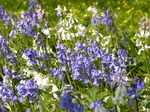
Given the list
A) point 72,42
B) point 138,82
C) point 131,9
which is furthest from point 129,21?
point 138,82

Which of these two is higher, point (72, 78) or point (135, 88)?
point (72, 78)

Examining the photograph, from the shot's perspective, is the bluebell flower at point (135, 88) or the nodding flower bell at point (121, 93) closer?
the nodding flower bell at point (121, 93)

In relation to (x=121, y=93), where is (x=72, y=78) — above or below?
above

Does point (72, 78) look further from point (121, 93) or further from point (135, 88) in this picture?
point (121, 93)

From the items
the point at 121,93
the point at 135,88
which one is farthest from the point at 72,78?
the point at 121,93

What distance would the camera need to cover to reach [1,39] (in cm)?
401

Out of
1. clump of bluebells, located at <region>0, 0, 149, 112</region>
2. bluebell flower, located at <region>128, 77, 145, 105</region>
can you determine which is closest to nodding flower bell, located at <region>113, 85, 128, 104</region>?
clump of bluebells, located at <region>0, 0, 149, 112</region>

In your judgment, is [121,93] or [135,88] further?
[135,88]

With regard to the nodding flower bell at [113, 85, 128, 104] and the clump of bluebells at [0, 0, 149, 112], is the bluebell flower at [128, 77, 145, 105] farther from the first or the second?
the nodding flower bell at [113, 85, 128, 104]

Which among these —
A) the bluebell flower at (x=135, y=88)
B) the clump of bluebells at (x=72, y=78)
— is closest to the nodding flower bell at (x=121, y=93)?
the clump of bluebells at (x=72, y=78)

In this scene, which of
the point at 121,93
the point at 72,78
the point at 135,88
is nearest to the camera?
the point at 121,93

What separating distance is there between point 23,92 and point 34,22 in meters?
1.91

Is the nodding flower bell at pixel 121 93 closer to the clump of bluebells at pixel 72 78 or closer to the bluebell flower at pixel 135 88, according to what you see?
the clump of bluebells at pixel 72 78

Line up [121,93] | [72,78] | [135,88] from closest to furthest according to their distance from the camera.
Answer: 1. [121,93]
2. [135,88]
3. [72,78]
